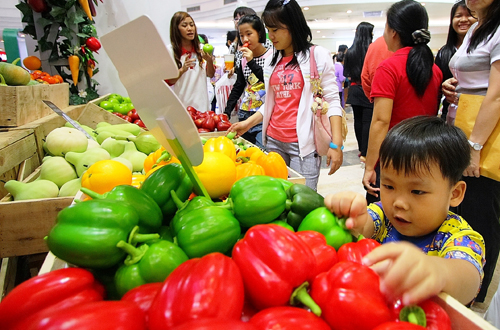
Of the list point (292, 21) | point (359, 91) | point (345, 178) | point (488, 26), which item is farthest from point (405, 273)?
point (345, 178)

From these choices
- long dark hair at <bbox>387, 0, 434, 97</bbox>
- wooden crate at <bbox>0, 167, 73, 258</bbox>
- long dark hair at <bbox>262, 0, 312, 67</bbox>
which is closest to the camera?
wooden crate at <bbox>0, 167, 73, 258</bbox>

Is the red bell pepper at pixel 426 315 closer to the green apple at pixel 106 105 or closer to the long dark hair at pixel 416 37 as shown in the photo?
the long dark hair at pixel 416 37

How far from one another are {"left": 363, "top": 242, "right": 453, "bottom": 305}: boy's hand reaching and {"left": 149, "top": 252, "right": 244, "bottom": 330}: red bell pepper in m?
0.27

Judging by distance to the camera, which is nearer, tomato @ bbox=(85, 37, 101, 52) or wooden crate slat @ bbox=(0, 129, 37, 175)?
wooden crate slat @ bbox=(0, 129, 37, 175)

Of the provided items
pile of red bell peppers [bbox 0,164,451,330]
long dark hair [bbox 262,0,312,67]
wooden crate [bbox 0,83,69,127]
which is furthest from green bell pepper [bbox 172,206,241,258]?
wooden crate [bbox 0,83,69,127]

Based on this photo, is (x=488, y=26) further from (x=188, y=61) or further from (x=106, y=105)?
(x=106, y=105)

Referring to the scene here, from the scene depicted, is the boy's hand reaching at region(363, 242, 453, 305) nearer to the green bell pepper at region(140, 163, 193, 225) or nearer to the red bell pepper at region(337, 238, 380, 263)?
the red bell pepper at region(337, 238, 380, 263)

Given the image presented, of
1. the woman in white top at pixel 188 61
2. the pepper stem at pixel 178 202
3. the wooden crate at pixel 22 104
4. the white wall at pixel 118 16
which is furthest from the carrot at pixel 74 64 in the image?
the pepper stem at pixel 178 202

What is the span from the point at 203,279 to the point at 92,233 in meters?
0.31

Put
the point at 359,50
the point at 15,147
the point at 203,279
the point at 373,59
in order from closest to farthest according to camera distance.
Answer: the point at 203,279, the point at 15,147, the point at 373,59, the point at 359,50

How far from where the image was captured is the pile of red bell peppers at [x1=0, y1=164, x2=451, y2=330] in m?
0.51

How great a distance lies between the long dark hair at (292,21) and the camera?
2.07 meters

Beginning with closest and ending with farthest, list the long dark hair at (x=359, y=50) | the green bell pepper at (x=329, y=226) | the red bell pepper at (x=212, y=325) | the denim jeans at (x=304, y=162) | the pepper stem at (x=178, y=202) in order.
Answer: the red bell pepper at (x=212, y=325) → the green bell pepper at (x=329, y=226) → the pepper stem at (x=178, y=202) → the denim jeans at (x=304, y=162) → the long dark hair at (x=359, y=50)

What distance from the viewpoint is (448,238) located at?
3.17 ft
